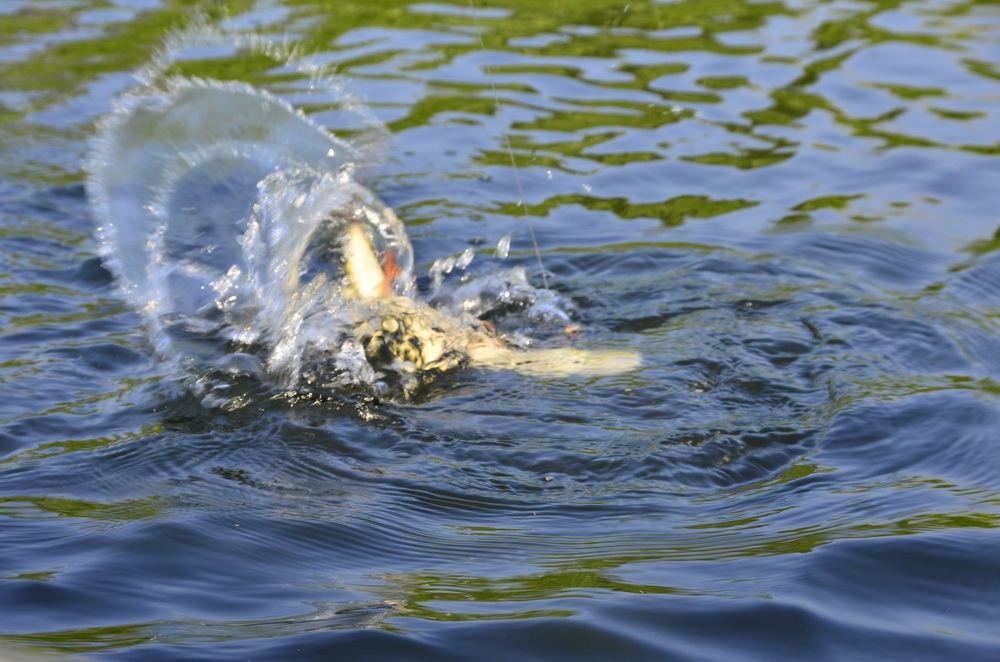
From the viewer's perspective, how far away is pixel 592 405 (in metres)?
5.62

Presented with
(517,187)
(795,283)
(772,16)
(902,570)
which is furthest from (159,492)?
(772,16)

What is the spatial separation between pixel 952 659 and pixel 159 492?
2.68 metres

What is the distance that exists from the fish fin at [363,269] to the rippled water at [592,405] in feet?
1.82

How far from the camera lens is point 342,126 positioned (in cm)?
946

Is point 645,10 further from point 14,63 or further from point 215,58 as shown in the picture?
point 14,63

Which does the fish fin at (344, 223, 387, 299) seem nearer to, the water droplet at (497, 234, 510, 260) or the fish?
the fish

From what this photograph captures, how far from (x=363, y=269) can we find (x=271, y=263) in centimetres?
75

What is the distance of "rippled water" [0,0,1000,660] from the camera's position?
3.95 metres

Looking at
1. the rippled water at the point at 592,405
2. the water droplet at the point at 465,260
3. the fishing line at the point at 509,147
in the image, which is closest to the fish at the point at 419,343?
the rippled water at the point at 592,405

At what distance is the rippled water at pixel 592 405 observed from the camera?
156 inches

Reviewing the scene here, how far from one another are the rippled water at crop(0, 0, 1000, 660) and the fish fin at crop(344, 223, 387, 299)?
556mm

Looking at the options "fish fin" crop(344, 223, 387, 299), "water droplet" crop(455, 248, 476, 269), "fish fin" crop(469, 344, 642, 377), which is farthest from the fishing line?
"fish fin" crop(344, 223, 387, 299)

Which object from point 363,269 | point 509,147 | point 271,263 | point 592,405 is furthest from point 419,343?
point 509,147

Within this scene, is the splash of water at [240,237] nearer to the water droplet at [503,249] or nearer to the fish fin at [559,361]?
the water droplet at [503,249]
